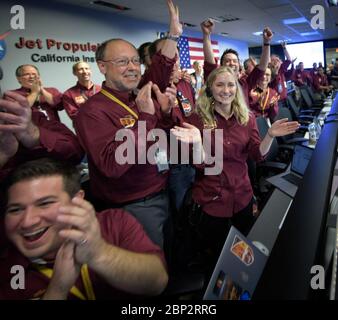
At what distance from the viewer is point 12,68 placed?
429 centimetres

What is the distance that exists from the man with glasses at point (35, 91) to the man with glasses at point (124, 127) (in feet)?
4.12

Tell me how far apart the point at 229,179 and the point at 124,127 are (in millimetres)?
643

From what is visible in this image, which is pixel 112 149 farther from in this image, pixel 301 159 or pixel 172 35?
pixel 301 159

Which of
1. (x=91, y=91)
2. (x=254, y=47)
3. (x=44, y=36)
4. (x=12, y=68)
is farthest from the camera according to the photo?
(x=254, y=47)

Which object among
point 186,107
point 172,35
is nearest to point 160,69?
point 172,35

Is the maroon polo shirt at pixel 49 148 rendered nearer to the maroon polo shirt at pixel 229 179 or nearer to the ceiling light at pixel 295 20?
the maroon polo shirt at pixel 229 179

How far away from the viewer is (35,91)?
9.30ft

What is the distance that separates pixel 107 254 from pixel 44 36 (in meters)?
4.92

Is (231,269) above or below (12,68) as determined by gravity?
below

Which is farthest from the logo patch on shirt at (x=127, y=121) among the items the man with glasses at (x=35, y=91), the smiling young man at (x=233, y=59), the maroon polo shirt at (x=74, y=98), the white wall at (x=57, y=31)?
the white wall at (x=57, y=31)

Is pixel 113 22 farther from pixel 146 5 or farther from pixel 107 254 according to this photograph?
pixel 107 254

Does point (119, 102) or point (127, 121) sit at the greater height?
point (119, 102)

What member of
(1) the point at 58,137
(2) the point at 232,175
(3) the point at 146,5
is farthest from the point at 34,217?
(3) the point at 146,5

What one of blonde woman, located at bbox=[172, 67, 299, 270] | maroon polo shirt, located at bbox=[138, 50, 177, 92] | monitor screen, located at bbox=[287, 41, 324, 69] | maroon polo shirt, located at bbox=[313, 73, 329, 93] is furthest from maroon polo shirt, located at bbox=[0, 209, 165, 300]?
monitor screen, located at bbox=[287, 41, 324, 69]
